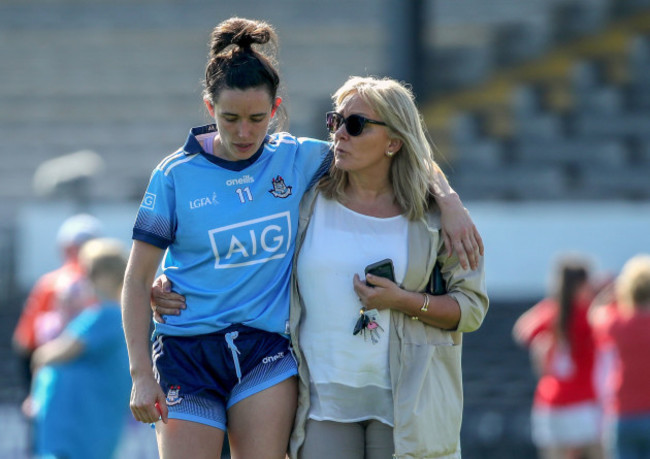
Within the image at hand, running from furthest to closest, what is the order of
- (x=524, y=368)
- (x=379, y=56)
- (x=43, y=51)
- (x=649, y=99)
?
(x=43, y=51)
(x=379, y=56)
(x=649, y=99)
(x=524, y=368)

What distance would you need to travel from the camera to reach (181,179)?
3.52 m

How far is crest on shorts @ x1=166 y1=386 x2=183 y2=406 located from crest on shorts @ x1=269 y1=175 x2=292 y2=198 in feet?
2.11

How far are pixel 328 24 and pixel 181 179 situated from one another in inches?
590

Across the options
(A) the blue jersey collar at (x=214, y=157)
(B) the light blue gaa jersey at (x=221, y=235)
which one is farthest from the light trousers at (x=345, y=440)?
(A) the blue jersey collar at (x=214, y=157)

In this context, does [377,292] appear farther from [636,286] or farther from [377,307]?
[636,286]

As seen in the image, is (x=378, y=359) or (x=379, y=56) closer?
(x=378, y=359)

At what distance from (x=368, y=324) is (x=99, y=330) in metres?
3.12

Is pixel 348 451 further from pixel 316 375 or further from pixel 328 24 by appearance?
pixel 328 24

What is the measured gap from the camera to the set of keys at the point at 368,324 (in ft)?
11.5

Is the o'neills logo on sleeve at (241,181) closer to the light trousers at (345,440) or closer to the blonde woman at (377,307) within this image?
the blonde woman at (377,307)

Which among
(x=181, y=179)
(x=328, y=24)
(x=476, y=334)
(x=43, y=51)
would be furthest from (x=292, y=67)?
(x=181, y=179)

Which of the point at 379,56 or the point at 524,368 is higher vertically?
the point at 379,56

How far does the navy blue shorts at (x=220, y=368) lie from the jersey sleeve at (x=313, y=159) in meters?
0.52

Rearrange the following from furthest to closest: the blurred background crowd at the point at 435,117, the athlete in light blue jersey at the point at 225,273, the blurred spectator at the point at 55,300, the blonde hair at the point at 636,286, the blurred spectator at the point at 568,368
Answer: the blurred background crowd at the point at 435,117 < the blurred spectator at the point at 568,368 < the blurred spectator at the point at 55,300 < the blonde hair at the point at 636,286 < the athlete in light blue jersey at the point at 225,273
